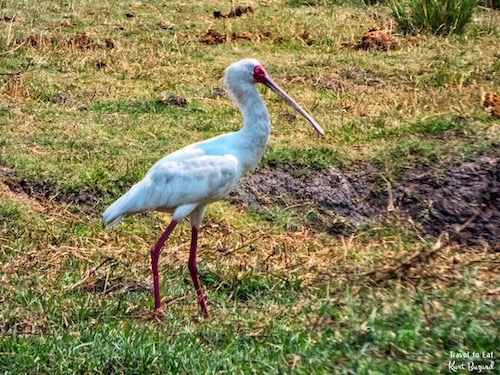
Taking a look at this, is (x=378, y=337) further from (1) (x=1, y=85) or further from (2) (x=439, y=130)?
(1) (x=1, y=85)

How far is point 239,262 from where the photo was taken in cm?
590

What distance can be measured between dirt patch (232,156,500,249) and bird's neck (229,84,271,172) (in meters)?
1.46

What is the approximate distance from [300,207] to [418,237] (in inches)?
39.2

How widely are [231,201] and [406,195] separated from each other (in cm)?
126

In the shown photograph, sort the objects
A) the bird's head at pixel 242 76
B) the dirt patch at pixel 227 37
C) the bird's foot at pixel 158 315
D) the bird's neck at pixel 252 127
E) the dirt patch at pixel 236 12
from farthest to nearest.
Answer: the dirt patch at pixel 236 12 < the dirt patch at pixel 227 37 < the bird's head at pixel 242 76 < the bird's neck at pixel 252 127 < the bird's foot at pixel 158 315

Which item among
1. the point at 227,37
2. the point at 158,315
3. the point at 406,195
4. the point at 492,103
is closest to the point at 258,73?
the point at 158,315

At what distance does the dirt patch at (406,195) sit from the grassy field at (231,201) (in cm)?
8

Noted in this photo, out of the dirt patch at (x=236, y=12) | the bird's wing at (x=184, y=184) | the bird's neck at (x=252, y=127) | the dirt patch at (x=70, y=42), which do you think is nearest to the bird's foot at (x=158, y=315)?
the bird's wing at (x=184, y=184)

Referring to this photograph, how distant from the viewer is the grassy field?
427 centimetres

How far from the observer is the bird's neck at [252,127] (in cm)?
555

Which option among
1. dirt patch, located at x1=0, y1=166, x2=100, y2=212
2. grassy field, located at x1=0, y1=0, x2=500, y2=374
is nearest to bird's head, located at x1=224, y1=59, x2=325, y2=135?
grassy field, located at x1=0, y1=0, x2=500, y2=374

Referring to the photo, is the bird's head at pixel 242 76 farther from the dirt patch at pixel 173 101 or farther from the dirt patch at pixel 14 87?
the dirt patch at pixel 14 87

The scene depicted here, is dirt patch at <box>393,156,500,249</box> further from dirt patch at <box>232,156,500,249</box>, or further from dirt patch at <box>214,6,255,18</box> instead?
dirt patch at <box>214,6,255,18</box>

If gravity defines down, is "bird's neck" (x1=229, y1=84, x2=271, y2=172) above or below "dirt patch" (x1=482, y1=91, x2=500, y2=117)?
above
